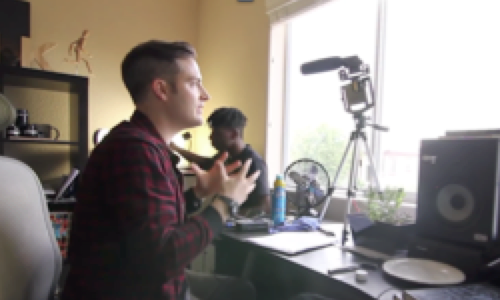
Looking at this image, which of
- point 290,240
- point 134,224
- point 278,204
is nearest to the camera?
point 134,224

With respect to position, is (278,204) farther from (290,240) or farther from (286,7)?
(286,7)

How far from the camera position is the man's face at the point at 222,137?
6.70 feet

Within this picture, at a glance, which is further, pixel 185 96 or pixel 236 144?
pixel 236 144

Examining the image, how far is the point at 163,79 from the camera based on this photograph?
0.92m

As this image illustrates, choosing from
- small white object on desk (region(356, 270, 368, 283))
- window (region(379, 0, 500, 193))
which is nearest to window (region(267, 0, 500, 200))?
window (region(379, 0, 500, 193))

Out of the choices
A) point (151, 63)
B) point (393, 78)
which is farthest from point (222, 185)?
point (393, 78)

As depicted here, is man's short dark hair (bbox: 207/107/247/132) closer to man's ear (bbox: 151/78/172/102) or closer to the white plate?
man's ear (bbox: 151/78/172/102)

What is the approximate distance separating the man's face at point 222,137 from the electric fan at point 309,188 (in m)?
0.47

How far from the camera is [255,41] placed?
2.49 meters

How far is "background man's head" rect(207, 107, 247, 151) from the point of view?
203 centimetres

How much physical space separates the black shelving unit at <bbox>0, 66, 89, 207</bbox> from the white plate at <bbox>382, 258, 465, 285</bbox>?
2.08 m

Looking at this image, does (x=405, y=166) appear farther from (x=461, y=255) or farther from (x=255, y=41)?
(x=255, y=41)

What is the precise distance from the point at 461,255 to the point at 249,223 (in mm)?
823

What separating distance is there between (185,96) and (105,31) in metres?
2.20
